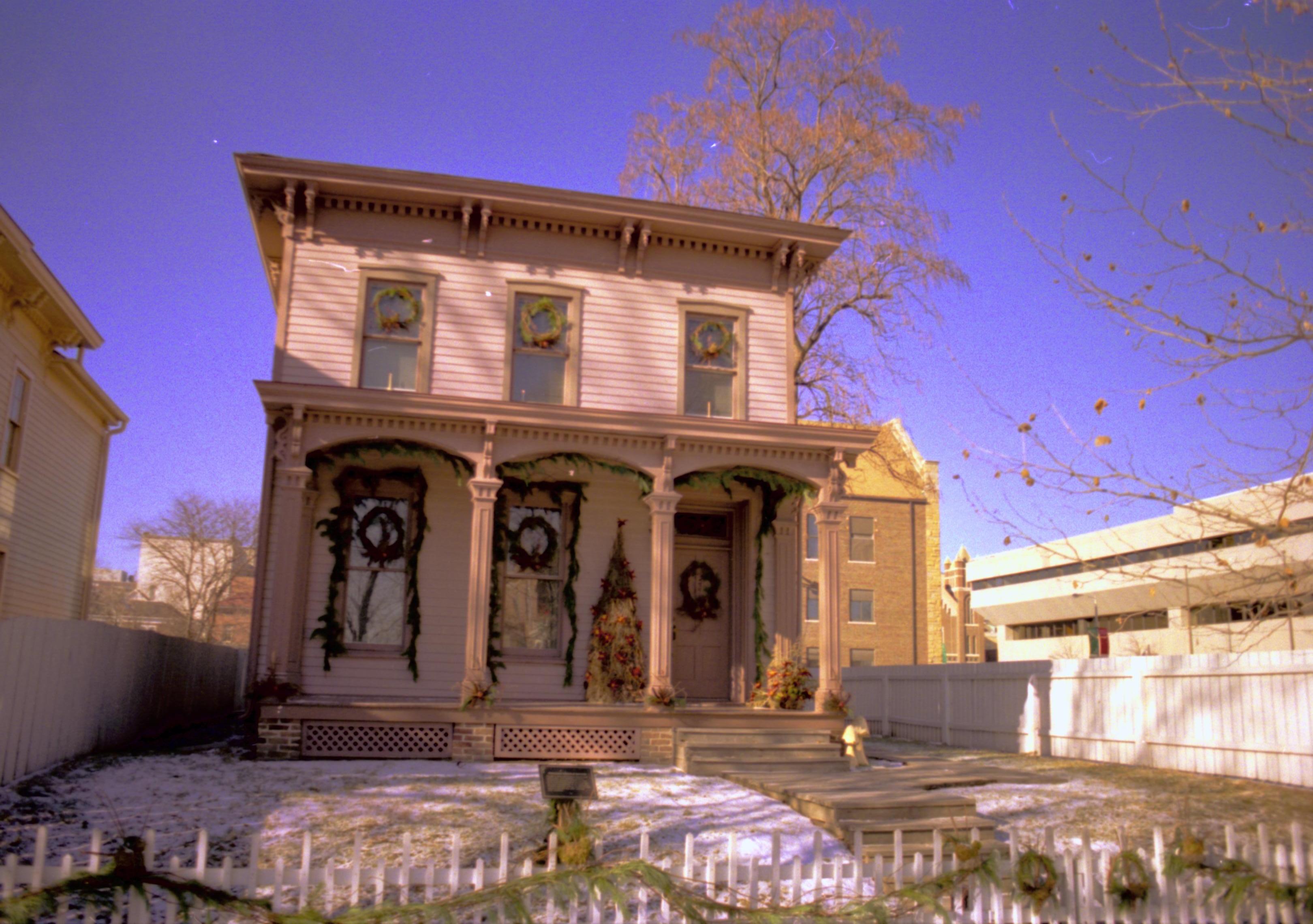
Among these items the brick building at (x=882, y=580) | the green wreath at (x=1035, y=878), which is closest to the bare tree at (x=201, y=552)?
the brick building at (x=882, y=580)

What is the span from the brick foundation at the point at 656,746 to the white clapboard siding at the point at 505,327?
438 centimetres

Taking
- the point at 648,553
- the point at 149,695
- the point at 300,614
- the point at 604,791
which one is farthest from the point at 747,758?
the point at 149,695

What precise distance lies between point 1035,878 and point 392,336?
11650mm

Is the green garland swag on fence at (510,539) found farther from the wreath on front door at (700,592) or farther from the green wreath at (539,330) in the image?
the green wreath at (539,330)

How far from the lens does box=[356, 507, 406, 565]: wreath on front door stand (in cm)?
1432

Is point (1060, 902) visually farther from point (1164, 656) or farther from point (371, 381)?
point (371, 381)

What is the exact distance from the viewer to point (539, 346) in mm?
15000

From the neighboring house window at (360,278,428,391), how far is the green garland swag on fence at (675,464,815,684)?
4086 mm

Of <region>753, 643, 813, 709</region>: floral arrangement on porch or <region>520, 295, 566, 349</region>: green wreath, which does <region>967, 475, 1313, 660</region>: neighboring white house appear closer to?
<region>753, 643, 813, 709</region>: floral arrangement on porch

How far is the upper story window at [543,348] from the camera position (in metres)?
14.9

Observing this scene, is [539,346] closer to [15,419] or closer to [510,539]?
[510,539]

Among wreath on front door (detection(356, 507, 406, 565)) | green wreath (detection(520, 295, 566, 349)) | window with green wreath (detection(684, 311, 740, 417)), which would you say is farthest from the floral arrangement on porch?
green wreath (detection(520, 295, 566, 349))

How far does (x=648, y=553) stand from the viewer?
49.8 feet

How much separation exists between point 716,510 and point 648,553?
61.9 inches
